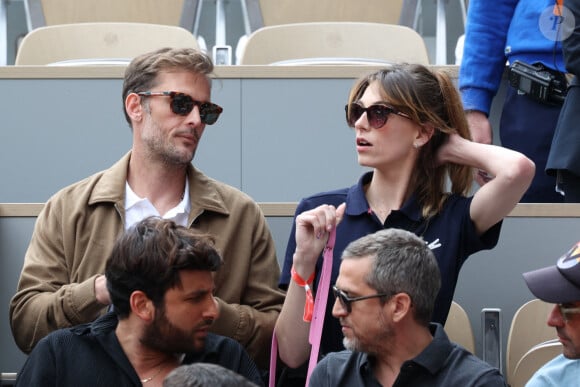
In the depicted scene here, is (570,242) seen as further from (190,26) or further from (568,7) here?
(190,26)

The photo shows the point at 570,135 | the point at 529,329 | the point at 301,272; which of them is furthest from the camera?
the point at 570,135

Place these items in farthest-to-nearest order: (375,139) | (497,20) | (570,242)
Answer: (497,20), (570,242), (375,139)

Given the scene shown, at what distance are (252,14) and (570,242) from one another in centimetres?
381

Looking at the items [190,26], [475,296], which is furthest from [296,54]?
[475,296]

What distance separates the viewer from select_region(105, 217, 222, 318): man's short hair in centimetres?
351

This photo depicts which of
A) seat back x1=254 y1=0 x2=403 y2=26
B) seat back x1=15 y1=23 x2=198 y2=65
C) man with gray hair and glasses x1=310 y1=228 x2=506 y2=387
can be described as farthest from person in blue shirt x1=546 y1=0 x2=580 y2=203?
seat back x1=254 y1=0 x2=403 y2=26

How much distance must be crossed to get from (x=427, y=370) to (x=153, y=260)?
31.6 inches

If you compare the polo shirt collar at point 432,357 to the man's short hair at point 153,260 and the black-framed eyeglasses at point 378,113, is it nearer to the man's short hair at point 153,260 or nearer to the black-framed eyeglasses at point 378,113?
the man's short hair at point 153,260

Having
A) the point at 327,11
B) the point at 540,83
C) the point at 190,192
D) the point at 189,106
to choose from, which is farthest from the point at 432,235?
the point at 327,11

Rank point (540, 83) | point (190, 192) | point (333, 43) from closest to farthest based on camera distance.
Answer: point (190, 192) → point (540, 83) → point (333, 43)

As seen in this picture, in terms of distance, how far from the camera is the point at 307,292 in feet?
12.1

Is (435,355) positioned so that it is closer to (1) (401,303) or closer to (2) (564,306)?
(1) (401,303)

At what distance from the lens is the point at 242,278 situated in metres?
4.09

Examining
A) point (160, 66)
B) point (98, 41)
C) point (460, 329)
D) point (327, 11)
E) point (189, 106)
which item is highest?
point (160, 66)
